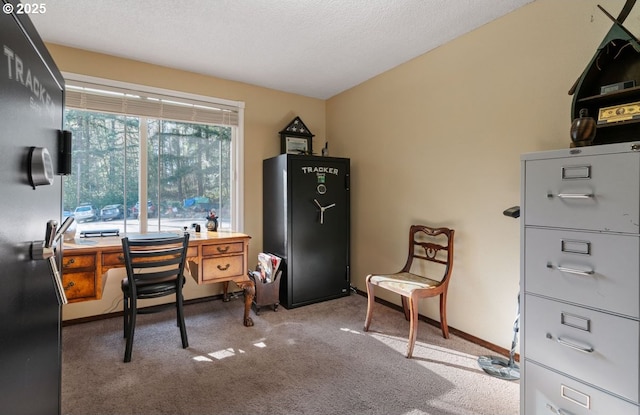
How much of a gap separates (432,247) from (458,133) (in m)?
0.99

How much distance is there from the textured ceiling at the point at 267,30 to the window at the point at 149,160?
442 mm

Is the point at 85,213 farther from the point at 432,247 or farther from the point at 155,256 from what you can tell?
the point at 432,247

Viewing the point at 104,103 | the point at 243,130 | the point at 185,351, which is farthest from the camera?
the point at 243,130

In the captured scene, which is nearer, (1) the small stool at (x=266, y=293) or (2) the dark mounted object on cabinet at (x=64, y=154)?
(2) the dark mounted object on cabinet at (x=64, y=154)

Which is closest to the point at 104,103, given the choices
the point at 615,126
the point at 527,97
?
the point at 527,97

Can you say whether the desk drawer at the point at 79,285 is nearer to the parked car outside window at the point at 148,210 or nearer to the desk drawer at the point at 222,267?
the desk drawer at the point at 222,267

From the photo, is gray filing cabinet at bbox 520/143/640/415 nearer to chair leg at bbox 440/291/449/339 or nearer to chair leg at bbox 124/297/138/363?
chair leg at bbox 440/291/449/339

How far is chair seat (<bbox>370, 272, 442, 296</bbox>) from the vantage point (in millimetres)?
2318

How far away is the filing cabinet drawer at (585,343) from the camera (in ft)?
4.01

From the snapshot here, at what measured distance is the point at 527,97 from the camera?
2115 mm

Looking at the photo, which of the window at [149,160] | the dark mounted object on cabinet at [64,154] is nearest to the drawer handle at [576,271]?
the dark mounted object on cabinet at [64,154]

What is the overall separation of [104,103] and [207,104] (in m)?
0.95

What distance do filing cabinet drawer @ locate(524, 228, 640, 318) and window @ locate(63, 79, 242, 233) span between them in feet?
9.44

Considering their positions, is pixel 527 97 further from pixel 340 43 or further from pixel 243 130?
pixel 243 130
